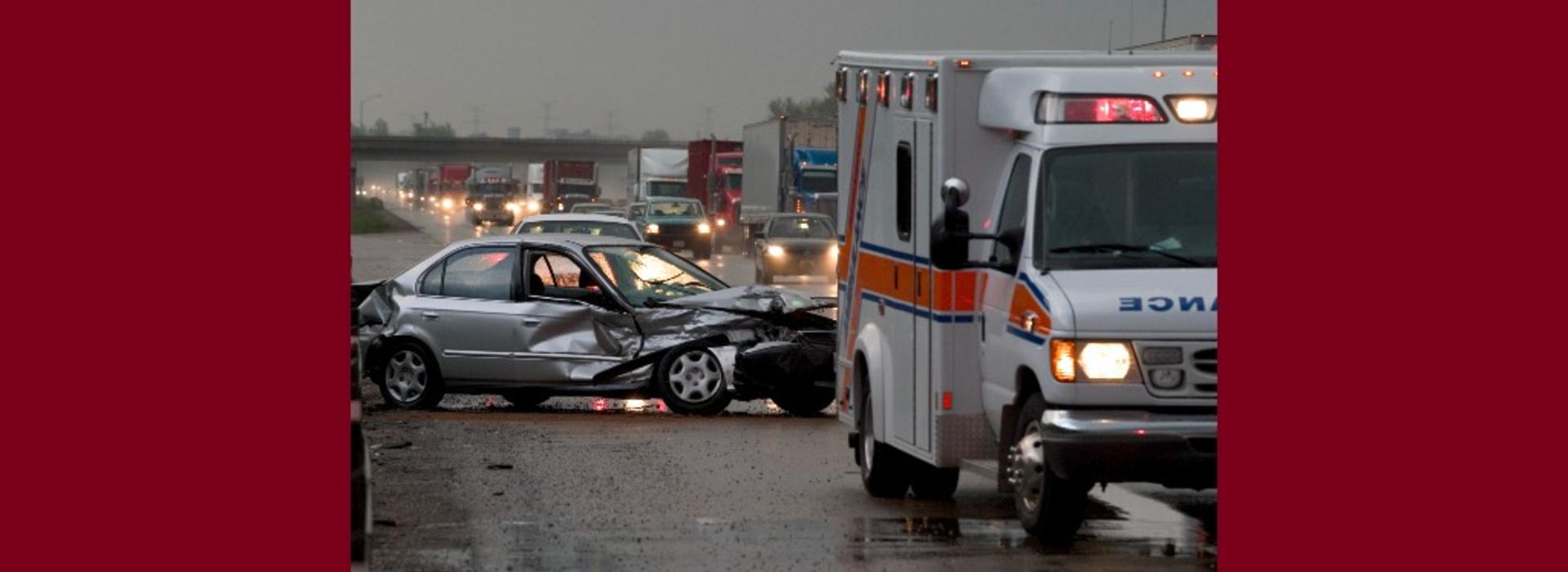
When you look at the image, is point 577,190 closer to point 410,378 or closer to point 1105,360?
point 410,378

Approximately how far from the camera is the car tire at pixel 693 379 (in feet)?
58.7

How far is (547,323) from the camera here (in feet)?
59.3

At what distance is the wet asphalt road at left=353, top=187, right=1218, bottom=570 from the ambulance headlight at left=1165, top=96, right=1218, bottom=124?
6.18 ft

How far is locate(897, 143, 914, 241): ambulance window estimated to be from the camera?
1205 centimetres

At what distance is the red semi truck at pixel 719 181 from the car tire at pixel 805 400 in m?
51.6

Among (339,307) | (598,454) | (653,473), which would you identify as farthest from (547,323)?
(339,307)

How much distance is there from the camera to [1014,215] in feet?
37.0

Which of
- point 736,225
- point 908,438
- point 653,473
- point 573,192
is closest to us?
point 908,438

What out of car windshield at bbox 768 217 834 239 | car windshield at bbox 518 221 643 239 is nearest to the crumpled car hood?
car windshield at bbox 518 221 643 239

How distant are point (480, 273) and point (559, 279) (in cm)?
60

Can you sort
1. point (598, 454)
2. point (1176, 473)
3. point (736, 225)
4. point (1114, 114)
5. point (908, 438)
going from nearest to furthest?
point (1176, 473) → point (1114, 114) → point (908, 438) → point (598, 454) → point (736, 225)

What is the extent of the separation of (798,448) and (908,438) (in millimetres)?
3841

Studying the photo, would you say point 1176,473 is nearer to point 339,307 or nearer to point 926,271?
point 926,271

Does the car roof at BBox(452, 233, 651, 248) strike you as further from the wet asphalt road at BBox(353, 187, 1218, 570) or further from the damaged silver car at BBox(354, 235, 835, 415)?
the wet asphalt road at BBox(353, 187, 1218, 570)
